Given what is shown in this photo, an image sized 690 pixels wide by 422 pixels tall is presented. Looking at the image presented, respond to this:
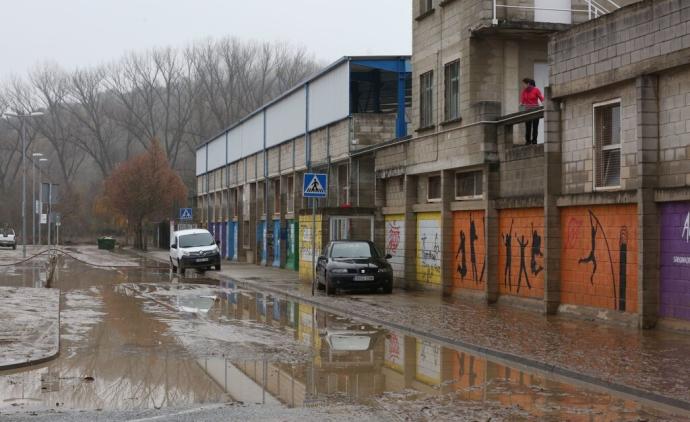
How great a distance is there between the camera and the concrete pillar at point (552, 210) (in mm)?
17297

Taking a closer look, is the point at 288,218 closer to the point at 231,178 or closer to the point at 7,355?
the point at 231,178

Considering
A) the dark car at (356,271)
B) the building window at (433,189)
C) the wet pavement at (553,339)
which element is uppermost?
the building window at (433,189)

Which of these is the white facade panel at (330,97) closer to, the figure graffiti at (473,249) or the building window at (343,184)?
the building window at (343,184)

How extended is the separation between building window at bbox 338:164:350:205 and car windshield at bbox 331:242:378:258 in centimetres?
762

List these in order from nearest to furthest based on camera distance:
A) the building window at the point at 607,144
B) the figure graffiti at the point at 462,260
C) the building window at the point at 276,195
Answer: the building window at the point at 607,144
the figure graffiti at the point at 462,260
the building window at the point at 276,195

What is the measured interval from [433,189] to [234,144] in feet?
103

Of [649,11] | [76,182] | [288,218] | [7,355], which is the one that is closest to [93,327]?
[7,355]

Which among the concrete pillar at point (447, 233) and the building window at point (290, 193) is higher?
the building window at point (290, 193)

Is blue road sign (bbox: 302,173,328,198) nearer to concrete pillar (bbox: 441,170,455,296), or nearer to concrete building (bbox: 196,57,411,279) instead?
concrete pillar (bbox: 441,170,455,296)

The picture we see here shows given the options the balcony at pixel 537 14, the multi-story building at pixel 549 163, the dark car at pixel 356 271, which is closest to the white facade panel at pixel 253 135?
the multi-story building at pixel 549 163

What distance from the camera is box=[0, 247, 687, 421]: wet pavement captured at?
8570mm

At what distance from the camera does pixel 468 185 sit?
22.1 meters

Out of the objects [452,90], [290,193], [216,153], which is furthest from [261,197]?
[452,90]

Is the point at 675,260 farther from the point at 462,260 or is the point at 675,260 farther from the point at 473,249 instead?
the point at 462,260
